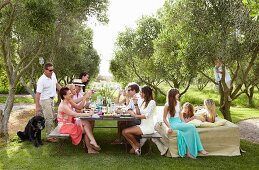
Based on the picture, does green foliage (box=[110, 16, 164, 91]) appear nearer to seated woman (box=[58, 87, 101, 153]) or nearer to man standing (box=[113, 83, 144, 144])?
man standing (box=[113, 83, 144, 144])

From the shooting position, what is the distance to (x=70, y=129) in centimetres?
905

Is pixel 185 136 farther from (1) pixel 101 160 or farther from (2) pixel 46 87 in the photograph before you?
(2) pixel 46 87

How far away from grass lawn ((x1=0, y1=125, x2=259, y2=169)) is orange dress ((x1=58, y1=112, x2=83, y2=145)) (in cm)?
49

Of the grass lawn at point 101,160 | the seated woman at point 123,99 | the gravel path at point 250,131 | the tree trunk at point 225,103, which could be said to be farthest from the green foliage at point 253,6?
the gravel path at point 250,131

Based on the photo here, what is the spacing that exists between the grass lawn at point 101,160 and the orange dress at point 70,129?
0.49 meters

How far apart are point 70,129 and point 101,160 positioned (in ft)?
3.77

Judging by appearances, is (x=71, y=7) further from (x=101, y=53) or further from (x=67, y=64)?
(x=101, y=53)

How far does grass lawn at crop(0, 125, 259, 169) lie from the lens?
27.5ft

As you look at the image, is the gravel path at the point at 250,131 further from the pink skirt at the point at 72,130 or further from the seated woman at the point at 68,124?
the pink skirt at the point at 72,130

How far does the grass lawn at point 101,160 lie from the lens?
8.37 meters

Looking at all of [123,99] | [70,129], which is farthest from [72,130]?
[123,99]

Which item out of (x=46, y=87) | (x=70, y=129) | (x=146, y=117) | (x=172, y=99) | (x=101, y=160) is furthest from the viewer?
(x=46, y=87)

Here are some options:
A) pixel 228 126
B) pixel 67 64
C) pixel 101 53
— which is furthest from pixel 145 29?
pixel 228 126

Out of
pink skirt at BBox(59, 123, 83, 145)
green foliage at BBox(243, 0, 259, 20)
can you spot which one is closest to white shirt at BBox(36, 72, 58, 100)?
pink skirt at BBox(59, 123, 83, 145)
